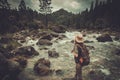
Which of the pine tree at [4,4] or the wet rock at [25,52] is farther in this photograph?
the pine tree at [4,4]

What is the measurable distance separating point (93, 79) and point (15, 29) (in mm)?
34127

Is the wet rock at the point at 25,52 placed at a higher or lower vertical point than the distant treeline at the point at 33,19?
lower

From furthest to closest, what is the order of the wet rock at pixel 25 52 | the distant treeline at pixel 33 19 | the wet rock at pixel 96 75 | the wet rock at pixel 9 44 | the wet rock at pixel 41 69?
the distant treeline at pixel 33 19
the wet rock at pixel 9 44
the wet rock at pixel 25 52
the wet rock at pixel 41 69
the wet rock at pixel 96 75

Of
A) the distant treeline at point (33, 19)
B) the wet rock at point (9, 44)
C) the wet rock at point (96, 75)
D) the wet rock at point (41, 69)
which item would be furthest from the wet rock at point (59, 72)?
the distant treeline at point (33, 19)

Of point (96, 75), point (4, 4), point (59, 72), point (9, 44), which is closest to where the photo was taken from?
point (96, 75)

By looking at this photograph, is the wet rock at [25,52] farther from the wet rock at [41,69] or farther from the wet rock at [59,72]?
the wet rock at [59,72]

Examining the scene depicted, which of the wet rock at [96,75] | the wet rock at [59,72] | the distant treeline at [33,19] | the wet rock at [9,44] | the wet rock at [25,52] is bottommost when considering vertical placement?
the wet rock at [96,75]

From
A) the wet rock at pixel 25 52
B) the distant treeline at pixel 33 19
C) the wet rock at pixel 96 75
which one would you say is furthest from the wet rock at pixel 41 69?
the distant treeline at pixel 33 19

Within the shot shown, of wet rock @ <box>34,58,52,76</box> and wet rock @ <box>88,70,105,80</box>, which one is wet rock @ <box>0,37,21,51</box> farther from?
wet rock @ <box>88,70,105,80</box>

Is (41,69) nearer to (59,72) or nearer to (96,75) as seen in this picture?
(59,72)

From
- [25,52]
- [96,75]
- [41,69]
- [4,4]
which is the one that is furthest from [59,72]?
[4,4]

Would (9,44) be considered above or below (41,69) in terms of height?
above

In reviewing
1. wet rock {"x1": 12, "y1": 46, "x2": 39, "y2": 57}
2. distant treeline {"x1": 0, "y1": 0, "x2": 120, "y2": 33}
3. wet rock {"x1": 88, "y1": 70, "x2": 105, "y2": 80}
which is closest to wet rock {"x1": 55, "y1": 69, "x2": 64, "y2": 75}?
wet rock {"x1": 88, "y1": 70, "x2": 105, "y2": 80}

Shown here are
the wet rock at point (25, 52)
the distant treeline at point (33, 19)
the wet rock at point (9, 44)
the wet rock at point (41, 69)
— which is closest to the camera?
the wet rock at point (41, 69)
